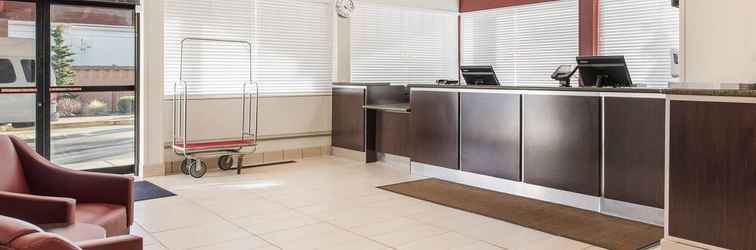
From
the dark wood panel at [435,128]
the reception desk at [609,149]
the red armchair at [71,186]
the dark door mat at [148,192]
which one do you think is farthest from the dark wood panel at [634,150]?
the dark door mat at [148,192]

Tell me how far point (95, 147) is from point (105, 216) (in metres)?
3.82

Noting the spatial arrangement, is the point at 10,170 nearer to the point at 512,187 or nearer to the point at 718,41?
the point at 512,187

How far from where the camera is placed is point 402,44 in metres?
→ 9.00

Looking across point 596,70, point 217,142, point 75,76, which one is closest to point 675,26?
point 596,70

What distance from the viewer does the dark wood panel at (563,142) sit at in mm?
4785

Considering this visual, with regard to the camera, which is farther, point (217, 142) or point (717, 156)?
point (217, 142)

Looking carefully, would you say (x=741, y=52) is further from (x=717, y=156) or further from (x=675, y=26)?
(x=675, y=26)

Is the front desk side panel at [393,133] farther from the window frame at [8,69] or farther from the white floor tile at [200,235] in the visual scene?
the window frame at [8,69]

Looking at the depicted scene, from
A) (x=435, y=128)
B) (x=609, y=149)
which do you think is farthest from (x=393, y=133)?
(x=609, y=149)

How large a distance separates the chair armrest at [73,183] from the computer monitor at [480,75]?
391cm

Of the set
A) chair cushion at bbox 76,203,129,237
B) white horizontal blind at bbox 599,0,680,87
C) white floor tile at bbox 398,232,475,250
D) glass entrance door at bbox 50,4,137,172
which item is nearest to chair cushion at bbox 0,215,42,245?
chair cushion at bbox 76,203,129,237

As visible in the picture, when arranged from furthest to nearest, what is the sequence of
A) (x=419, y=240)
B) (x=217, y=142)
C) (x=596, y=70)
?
1. (x=217, y=142)
2. (x=596, y=70)
3. (x=419, y=240)

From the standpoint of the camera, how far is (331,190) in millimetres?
5781

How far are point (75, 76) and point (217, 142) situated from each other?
1.59 metres
